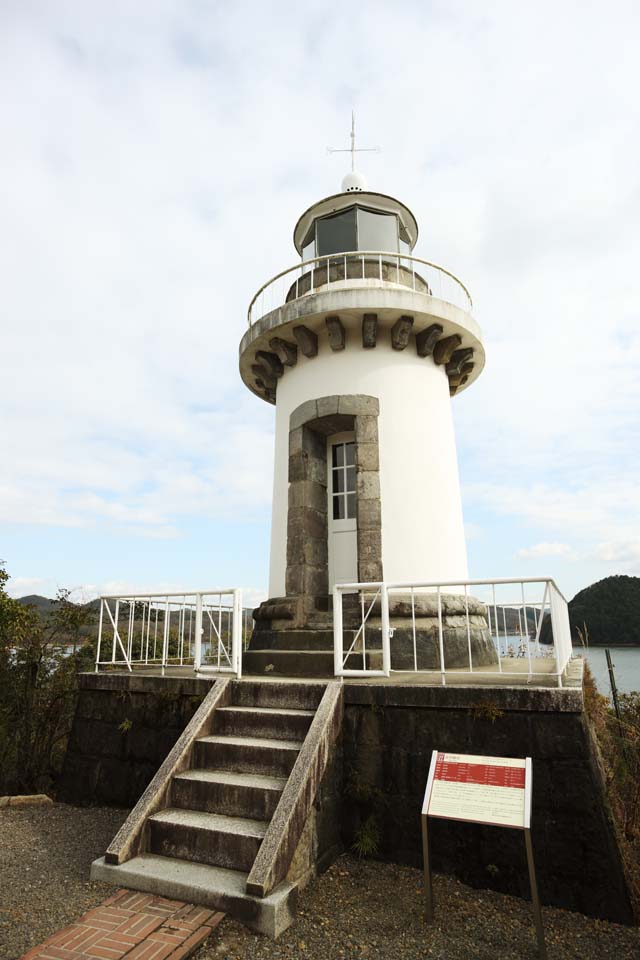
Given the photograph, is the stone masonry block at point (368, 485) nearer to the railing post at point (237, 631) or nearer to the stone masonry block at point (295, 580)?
the stone masonry block at point (295, 580)

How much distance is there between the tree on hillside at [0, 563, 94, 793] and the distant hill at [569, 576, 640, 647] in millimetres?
19952

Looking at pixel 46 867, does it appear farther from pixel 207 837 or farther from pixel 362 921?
pixel 362 921

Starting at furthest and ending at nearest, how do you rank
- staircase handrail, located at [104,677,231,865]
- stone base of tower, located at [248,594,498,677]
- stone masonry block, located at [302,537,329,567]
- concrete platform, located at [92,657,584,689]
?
stone masonry block, located at [302,537,329,567]
stone base of tower, located at [248,594,498,677]
concrete platform, located at [92,657,584,689]
staircase handrail, located at [104,677,231,865]

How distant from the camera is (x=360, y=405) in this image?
7508 millimetres

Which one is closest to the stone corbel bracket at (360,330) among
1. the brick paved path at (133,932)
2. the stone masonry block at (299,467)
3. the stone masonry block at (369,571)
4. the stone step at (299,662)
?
the stone masonry block at (299,467)

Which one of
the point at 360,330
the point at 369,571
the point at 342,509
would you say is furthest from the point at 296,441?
the point at 369,571

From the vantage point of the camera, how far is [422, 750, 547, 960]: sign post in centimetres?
342

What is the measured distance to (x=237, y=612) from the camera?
5.50m

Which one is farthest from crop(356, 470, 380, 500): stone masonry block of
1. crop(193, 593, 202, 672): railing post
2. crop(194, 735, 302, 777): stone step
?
crop(194, 735, 302, 777): stone step

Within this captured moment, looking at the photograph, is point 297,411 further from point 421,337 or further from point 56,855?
point 56,855

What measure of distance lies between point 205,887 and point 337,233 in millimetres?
8232

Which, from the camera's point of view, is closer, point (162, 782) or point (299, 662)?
point (162, 782)

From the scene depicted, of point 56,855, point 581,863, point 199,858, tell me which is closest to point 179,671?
point 56,855

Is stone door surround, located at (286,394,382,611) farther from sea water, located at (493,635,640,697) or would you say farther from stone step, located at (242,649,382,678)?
sea water, located at (493,635,640,697)
